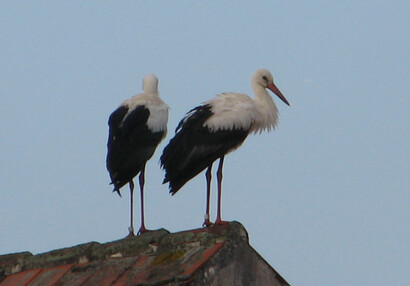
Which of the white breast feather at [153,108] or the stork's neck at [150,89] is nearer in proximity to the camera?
the white breast feather at [153,108]

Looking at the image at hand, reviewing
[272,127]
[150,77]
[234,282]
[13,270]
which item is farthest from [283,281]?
[150,77]

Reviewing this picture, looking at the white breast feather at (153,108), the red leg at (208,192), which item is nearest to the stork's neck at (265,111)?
the red leg at (208,192)

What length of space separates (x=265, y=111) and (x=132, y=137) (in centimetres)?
144

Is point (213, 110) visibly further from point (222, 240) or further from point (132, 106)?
point (222, 240)

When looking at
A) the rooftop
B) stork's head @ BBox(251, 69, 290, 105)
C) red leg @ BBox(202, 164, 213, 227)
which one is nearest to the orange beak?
stork's head @ BBox(251, 69, 290, 105)

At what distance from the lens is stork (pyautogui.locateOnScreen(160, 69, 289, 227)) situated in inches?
407

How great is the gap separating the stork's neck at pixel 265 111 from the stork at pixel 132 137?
105cm

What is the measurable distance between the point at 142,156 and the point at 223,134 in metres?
1.15

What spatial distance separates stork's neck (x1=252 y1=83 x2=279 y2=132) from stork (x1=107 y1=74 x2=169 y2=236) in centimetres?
105

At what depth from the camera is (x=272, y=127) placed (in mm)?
11414

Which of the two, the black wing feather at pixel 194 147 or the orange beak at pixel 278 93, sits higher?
the orange beak at pixel 278 93

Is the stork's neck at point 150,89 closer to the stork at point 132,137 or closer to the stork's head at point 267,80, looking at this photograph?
the stork at point 132,137

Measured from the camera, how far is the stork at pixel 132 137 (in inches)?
449

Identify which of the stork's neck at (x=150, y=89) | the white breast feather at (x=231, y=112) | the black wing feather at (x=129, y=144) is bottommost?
the black wing feather at (x=129, y=144)
